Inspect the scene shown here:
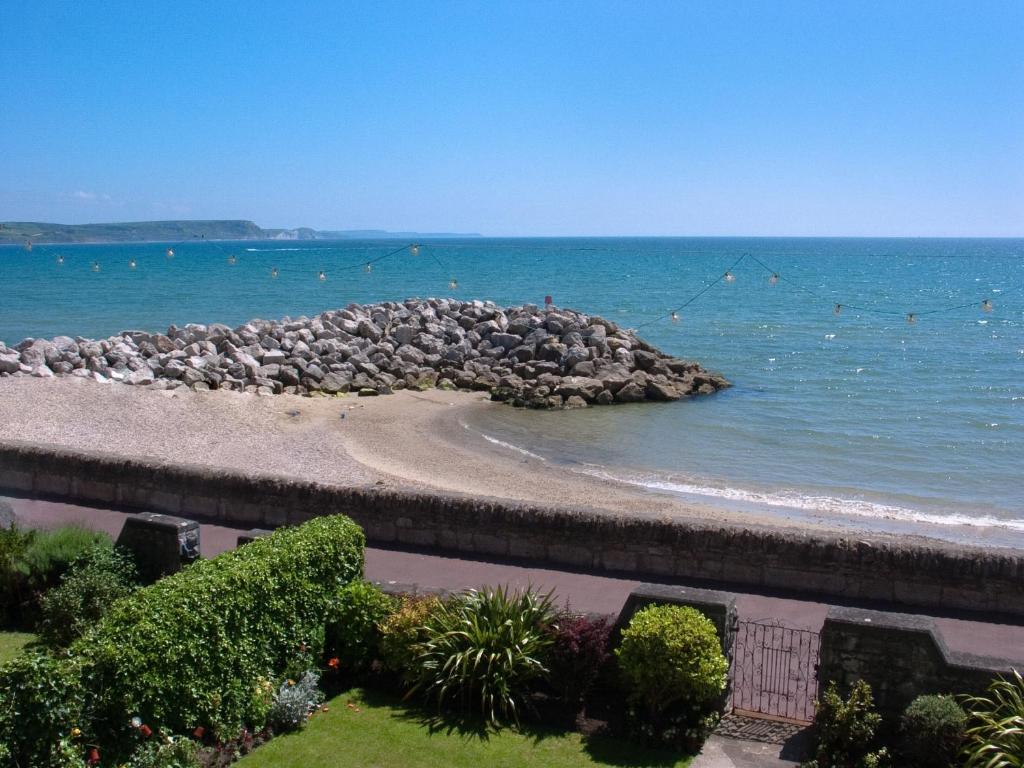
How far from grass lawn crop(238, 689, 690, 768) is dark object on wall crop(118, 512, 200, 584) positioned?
3.50 metres

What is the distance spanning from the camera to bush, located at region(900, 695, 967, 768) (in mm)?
8008

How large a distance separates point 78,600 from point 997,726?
922cm

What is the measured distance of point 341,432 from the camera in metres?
26.2

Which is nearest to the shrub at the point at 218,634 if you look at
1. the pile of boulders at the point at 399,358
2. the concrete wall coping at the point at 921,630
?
the concrete wall coping at the point at 921,630

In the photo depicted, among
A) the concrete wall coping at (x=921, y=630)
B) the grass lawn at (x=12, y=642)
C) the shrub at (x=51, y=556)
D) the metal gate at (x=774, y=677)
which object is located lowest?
the grass lawn at (x=12, y=642)

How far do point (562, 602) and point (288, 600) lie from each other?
12.0 ft

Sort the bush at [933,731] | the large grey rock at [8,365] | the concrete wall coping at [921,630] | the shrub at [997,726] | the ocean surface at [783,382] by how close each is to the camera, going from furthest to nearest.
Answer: the large grey rock at [8,365], the ocean surface at [783,382], the concrete wall coping at [921,630], the bush at [933,731], the shrub at [997,726]

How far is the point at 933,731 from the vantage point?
805 centimetres

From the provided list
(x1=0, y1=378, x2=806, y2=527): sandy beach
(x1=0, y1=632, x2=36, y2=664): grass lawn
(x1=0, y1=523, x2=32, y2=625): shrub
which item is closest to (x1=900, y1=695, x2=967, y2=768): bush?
(x1=0, y1=632, x2=36, y2=664): grass lawn

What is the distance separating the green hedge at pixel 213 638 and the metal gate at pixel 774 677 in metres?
4.40

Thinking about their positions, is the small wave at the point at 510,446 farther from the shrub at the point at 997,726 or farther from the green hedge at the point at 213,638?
the shrub at the point at 997,726

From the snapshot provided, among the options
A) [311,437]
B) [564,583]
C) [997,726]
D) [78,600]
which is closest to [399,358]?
[311,437]

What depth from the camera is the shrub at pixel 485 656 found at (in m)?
9.41

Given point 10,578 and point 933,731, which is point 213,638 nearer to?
point 10,578
